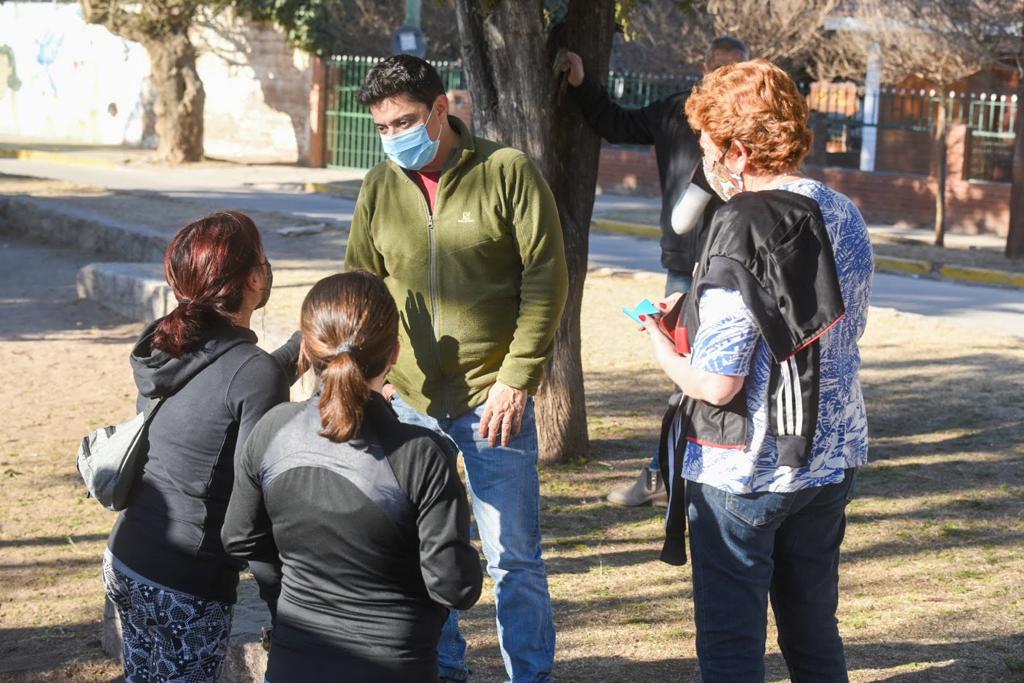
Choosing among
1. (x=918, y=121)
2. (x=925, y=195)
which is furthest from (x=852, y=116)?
(x=925, y=195)

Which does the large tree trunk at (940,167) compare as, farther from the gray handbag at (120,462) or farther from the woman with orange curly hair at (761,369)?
the gray handbag at (120,462)

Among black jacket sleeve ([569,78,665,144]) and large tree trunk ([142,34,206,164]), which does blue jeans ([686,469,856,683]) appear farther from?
large tree trunk ([142,34,206,164])

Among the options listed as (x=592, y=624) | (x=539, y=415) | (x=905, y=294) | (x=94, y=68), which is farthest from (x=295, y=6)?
(x=592, y=624)

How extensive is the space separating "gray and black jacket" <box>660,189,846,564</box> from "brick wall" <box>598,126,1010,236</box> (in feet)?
57.0

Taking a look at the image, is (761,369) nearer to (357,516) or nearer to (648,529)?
(357,516)

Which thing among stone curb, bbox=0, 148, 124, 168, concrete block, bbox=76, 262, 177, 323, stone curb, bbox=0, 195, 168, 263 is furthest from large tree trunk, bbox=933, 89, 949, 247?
stone curb, bbox=0, 148, 124, 168

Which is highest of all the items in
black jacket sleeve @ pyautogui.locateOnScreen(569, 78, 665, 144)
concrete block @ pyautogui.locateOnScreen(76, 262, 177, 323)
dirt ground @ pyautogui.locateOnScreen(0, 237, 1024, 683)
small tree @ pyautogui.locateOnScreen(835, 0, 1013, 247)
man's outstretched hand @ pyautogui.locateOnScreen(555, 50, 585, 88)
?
small tree @ pyautogui.locateOnScreen(835, 0, 1013, 247)

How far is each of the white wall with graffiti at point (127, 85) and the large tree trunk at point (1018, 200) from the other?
15.3m

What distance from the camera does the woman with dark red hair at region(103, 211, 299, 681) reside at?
120 inches

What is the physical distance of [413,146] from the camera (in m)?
3.68

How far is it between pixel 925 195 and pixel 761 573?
18202mm

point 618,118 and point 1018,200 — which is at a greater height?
point 618,118

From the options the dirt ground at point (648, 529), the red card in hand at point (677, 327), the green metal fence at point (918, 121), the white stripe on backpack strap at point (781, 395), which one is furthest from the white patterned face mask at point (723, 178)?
the green metal fence at point (918, 121)

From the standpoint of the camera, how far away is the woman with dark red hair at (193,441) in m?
3.05
